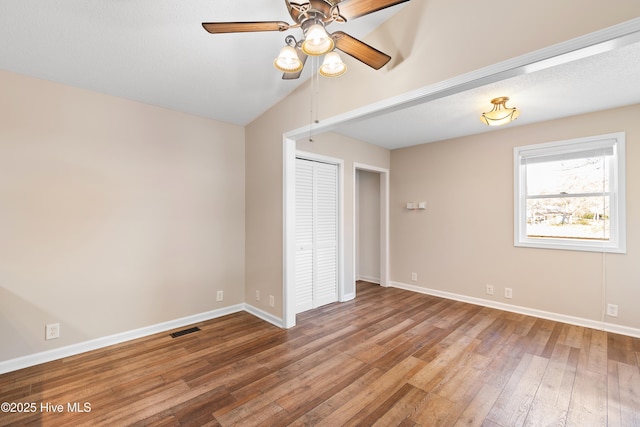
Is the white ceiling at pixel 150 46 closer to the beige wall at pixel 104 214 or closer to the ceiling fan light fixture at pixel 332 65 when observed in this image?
the beige wall at pixel 104 214

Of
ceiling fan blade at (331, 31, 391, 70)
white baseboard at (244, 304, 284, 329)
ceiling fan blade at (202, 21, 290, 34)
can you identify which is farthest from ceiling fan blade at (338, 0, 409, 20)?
white baseboard at (244, 304, 284, 329)

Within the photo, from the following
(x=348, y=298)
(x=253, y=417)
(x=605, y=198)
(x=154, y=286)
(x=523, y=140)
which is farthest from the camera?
(x=348, y=298)

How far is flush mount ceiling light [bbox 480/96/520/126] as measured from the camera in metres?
2.96

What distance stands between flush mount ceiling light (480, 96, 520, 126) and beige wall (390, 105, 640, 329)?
110 cm

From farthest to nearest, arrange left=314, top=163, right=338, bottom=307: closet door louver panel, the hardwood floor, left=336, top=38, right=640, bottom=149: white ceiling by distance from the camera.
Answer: left=314, top=163, right=338, bottom=307: closet door louver panel
left=336, top=38, right=640, bottom=149: white ceiling
the hardwood floor

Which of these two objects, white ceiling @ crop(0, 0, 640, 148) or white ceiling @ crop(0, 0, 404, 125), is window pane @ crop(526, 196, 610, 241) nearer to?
white ceiling @ crop(0, 0, 640, 148)

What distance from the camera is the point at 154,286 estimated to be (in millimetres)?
3133

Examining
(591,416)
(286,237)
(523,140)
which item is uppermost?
(523,140)

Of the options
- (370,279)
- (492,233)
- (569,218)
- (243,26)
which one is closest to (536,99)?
(569,218)

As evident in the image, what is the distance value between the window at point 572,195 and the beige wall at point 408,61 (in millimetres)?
2621

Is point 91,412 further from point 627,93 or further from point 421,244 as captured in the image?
point 627,93

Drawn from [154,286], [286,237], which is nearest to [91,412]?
[154,286]

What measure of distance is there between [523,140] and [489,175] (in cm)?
60

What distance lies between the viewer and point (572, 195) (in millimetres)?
3564
